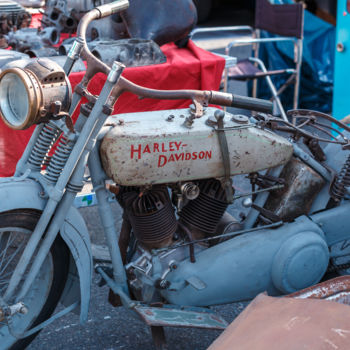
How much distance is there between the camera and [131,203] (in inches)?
85.7

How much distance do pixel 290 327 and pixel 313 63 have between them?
5306 mm

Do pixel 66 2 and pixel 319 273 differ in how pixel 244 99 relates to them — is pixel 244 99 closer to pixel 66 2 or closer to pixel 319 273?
pixel 319 273

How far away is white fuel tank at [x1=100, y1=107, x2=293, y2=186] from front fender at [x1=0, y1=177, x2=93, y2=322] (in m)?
0.24

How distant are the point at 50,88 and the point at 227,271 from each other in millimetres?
989

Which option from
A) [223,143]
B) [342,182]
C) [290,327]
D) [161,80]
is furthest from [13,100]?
[161,80]

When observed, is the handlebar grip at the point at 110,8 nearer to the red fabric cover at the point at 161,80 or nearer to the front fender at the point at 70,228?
the front fender at the point at 70,228

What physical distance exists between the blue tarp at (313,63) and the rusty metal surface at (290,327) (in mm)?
4891

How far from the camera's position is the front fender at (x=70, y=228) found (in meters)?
1.96

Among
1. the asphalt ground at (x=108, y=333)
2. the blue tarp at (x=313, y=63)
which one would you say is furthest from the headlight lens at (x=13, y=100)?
the blue tarp at (x=313, y=63)

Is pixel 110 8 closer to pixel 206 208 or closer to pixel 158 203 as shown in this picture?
pixel 158 203

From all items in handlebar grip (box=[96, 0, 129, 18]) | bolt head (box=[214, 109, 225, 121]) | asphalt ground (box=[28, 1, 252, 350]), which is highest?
handlebar grip (box=[96, 0, 129, 18])

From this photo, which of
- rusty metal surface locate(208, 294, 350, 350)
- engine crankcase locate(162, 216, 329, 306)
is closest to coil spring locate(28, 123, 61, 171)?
engine crankcase locate(162, 216, 329, 306)

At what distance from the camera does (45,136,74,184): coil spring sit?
78.4 inches

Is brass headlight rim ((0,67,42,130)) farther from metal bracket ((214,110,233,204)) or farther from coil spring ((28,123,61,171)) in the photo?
metal bracket ((214,110,233,204))
